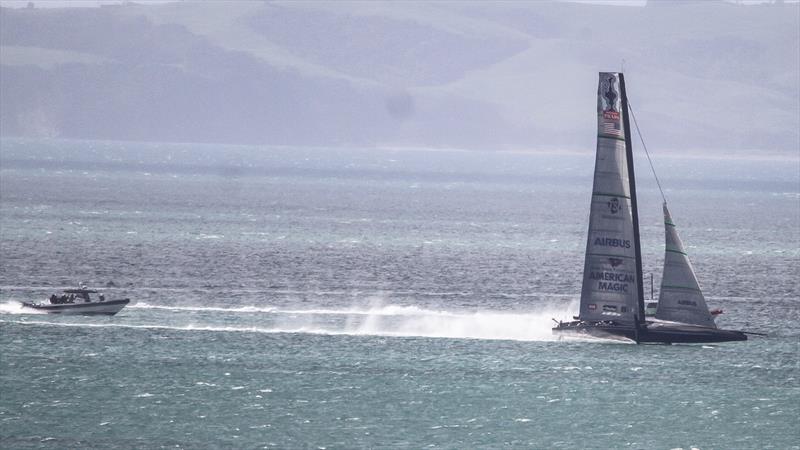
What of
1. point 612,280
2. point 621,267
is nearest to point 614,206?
point 621,267

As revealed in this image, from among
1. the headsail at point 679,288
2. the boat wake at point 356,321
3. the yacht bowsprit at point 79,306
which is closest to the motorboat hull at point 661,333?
the headsail at point 679,288

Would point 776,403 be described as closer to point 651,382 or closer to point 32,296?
point 651,382

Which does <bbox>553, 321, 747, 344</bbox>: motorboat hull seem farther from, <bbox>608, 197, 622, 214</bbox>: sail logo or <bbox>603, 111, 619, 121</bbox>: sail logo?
<bbox>603, 111, 619, 121</bbox>: sail logo

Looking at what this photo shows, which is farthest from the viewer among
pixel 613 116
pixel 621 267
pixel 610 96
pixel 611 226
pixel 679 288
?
pixel 679 288

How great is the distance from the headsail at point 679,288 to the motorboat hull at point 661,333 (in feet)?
1.67

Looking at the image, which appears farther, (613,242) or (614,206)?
(613,242)

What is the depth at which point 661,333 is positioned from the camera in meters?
74.2

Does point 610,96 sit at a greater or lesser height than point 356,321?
greater

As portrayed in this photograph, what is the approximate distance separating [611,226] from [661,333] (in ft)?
21.5

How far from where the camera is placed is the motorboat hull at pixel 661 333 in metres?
73.6

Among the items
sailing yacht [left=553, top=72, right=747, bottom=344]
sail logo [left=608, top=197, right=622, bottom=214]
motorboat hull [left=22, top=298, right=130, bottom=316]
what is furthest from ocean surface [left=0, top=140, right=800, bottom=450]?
sail logo [left=608, top=197, right=622, bottom=214]

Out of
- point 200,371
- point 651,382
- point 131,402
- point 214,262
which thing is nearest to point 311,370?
point 200,371

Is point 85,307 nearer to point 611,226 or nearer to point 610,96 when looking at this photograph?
point 611,226

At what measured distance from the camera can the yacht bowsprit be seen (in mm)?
85000
